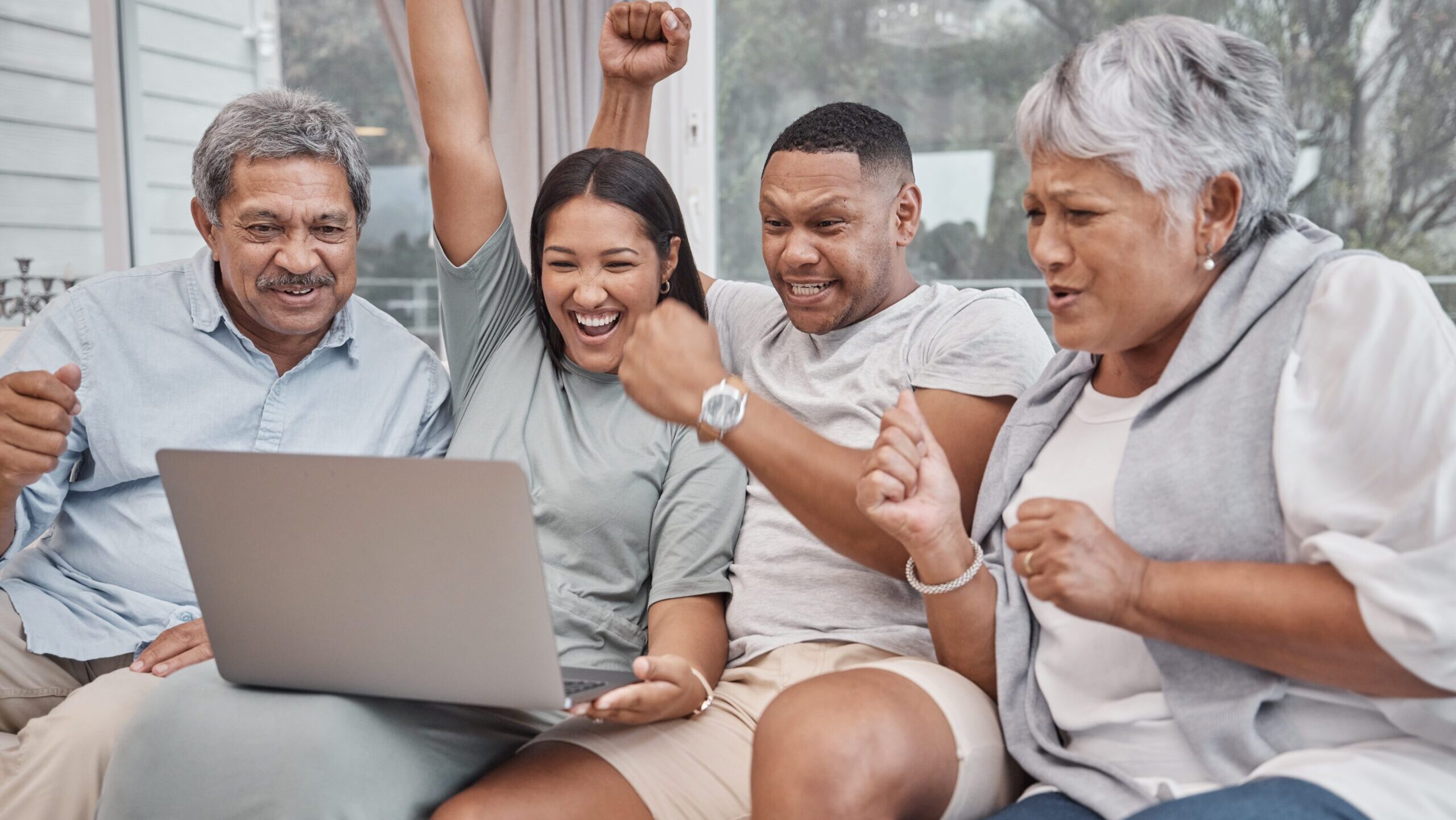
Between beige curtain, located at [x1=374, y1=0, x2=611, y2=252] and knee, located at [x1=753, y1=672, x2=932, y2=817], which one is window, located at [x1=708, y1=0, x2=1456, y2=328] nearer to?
beige curtain, located at [x1=374, y1=0, x2=611, y2=252]

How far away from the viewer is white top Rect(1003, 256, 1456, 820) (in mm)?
970

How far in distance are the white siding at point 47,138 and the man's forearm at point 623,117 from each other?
274 cm

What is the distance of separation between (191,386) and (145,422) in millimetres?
84

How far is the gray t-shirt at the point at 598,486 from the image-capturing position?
1.55 m

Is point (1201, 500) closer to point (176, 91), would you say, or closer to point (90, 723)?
point (90, 723)

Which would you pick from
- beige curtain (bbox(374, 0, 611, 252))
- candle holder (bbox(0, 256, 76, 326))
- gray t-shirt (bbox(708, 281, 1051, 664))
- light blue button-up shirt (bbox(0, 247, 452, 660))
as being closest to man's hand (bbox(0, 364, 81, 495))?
light blue button-up shirt (bbox(0, 247, 452, 660))

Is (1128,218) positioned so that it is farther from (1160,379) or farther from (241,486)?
(241,486)

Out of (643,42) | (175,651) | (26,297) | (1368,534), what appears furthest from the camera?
(26,297)

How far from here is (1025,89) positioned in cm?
299

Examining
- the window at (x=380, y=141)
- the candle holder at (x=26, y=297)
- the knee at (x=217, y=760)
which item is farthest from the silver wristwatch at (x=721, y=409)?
the window at (x=380, y=141)

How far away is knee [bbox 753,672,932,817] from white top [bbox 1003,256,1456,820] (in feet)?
0.74

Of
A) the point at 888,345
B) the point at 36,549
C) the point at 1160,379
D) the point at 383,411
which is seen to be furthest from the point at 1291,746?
the point at 36,549

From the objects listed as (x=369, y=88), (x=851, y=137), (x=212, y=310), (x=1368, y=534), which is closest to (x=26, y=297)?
(x=369, y=88)

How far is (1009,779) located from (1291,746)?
12.1 inches
